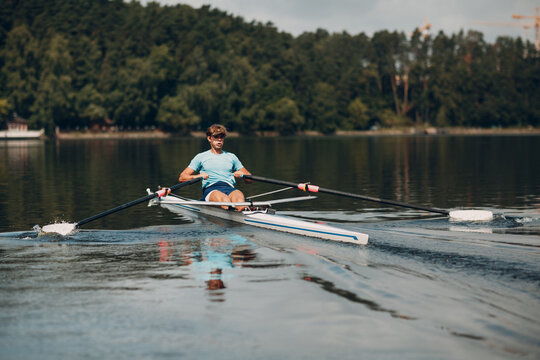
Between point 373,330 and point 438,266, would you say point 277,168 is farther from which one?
point 373,330

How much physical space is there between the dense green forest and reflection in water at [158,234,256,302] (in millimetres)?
111341

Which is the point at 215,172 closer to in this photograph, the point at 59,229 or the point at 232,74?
the point at 59,229

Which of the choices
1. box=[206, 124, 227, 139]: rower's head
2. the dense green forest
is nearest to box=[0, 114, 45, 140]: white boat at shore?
the dense green forest

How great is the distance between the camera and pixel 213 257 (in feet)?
40.4

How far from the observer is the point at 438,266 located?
10.9 meters

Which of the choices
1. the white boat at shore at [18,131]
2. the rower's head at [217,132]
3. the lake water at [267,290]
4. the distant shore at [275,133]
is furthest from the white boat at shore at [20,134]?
the rower's head at [217,132]

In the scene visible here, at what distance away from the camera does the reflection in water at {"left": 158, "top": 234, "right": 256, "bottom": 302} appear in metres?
10.2

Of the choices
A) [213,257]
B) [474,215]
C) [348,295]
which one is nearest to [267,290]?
[348,295]

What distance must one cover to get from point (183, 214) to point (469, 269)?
10.3 meters

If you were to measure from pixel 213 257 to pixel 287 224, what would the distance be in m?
2.56

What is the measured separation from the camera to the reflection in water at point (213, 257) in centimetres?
1023

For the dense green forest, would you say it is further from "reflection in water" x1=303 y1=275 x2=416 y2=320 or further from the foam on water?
"reflection in water" x1=303 y1=275 x2=416 y2=320

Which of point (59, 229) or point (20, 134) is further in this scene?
point (20, 134)

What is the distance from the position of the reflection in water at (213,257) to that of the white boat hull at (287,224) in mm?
706
